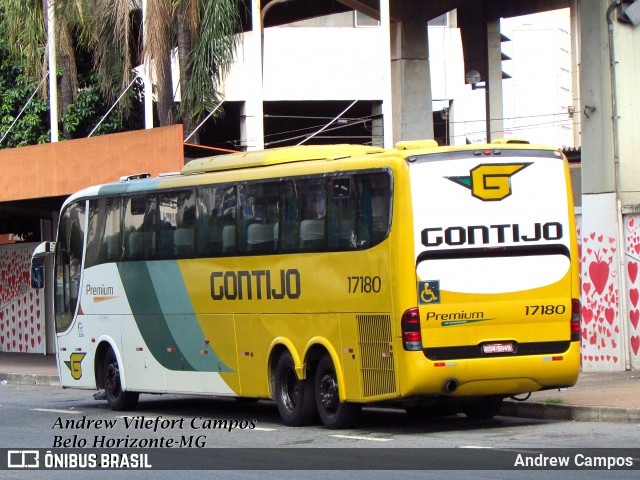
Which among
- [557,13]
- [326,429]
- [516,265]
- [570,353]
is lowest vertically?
[326,429]

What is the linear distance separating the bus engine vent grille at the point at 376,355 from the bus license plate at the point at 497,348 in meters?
1.08

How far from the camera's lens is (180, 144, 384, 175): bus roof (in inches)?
597

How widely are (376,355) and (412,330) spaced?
2.37ft

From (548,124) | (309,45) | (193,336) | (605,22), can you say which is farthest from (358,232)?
(548,124)

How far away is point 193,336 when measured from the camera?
17.0 metres

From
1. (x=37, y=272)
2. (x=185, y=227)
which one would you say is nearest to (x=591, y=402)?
(x=185, y=227)

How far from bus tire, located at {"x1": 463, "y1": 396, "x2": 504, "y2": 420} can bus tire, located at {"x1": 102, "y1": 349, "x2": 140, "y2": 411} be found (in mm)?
5676

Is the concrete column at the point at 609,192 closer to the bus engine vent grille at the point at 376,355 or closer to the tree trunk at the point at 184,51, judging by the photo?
the bus engine vent grille at the point at 376,355

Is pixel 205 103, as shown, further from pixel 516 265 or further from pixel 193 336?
pixel 516 265

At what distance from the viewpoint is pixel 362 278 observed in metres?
13.9

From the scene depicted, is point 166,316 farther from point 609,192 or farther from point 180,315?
point 609,192

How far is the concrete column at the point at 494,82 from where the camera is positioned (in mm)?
37156

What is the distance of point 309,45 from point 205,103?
65.9ft

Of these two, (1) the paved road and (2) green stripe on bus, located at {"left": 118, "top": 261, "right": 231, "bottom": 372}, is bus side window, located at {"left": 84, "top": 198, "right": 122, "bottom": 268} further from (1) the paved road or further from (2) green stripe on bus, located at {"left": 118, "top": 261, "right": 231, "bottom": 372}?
(1) the paved road
